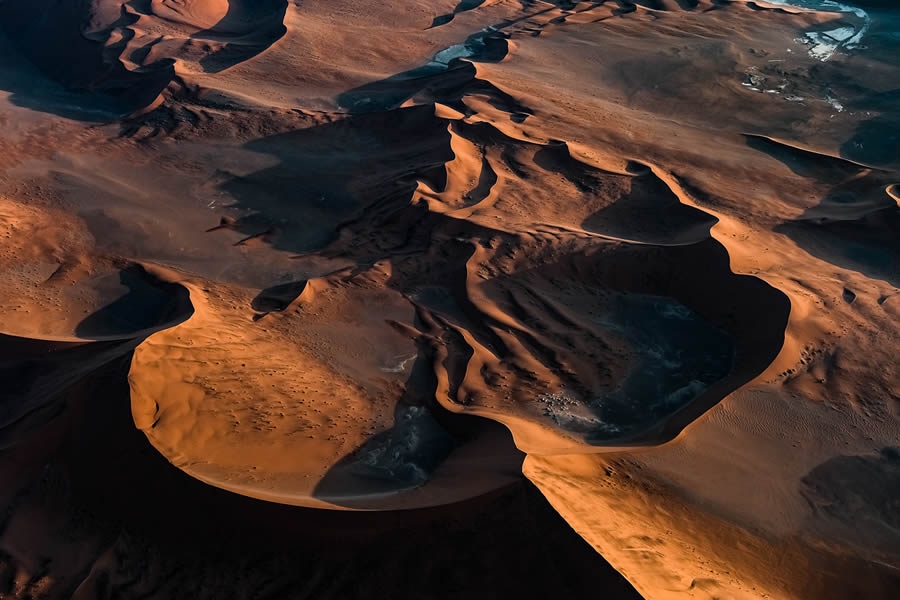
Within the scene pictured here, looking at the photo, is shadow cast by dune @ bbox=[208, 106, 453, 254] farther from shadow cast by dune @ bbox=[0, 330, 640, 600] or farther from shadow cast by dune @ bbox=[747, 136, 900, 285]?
shadow cast by dune @ bbox=[747, 136, 900, 285]

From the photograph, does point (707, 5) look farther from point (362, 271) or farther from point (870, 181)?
point (362, 271)

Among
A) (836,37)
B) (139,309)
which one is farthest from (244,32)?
(836,37)

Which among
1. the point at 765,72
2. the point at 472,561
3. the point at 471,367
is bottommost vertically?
the point at 471,367

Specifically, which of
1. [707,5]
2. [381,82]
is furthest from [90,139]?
[707,5]

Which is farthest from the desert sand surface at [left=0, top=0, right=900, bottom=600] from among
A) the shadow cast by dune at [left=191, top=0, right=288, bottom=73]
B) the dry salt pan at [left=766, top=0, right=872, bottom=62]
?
the shadow cast by dune at [left=191, top=0, right=288, bottom=73]

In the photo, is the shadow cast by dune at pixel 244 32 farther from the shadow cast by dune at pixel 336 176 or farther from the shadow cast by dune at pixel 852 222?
the shadow cast by dune at pixel 852 222

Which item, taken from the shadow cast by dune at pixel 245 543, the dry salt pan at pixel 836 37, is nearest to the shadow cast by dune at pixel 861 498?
the shadow cast by dune at pixel 245 543

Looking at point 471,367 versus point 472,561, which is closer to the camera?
point 472,561

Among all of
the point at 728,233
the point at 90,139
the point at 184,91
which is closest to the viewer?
the point at 728,233
